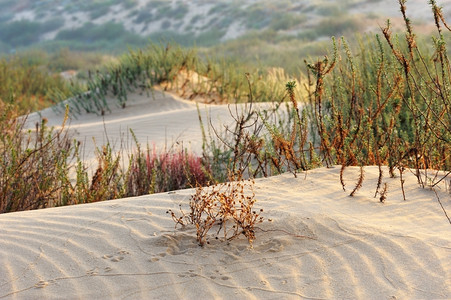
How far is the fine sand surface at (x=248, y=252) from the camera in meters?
2.75

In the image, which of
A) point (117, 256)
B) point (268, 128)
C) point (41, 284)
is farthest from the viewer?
point (268, 128)

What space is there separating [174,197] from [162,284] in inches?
50.5

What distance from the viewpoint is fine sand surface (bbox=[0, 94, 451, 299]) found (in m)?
2.75

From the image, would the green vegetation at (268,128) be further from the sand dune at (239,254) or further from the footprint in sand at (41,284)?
the footprint in sand at (41,284)

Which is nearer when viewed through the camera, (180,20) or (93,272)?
(93,272)

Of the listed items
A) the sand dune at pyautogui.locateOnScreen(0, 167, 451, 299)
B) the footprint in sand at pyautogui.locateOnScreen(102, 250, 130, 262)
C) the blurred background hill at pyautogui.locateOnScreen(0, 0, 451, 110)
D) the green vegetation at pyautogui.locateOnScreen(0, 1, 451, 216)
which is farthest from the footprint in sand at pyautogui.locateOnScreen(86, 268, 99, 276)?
the blurred background hill at pyautogui.locateOnScreen(0, 0, 451, 110)

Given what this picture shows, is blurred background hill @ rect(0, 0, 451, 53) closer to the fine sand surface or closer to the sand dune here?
the fine sand surface

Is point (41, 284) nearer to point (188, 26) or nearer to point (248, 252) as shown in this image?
point (248, 252)

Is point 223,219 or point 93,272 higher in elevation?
point 223,219

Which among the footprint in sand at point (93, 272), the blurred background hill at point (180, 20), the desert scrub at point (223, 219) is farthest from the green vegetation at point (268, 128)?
the blurred background hill at point (180, 20)

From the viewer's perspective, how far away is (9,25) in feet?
123

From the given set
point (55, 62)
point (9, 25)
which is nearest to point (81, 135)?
point (55, 62)

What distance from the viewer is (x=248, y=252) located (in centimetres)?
312

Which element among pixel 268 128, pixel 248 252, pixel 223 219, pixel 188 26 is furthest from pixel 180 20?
pixel 248 252
